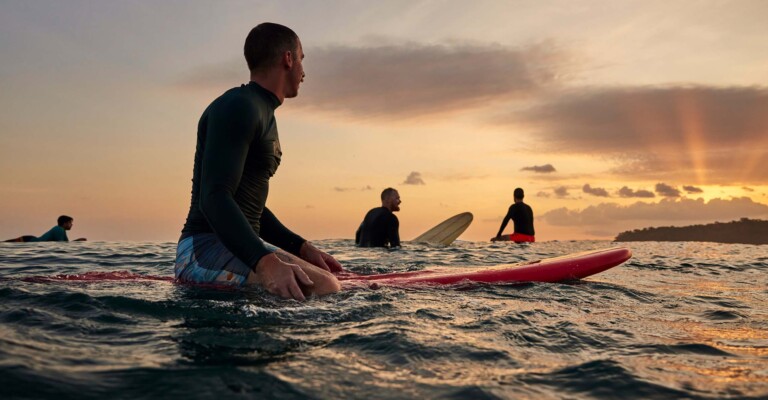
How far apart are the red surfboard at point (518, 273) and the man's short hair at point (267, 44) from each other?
1.79 m

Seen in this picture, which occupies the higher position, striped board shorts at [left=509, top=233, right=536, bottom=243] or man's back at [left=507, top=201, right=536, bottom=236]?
man's back at [left=507, top=201, right=536, bottom=236]

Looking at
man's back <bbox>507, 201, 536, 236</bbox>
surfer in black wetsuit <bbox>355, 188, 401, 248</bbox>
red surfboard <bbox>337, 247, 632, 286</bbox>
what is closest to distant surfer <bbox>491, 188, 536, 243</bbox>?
man's back <bbox>507, 201, 536, 236</bbox>

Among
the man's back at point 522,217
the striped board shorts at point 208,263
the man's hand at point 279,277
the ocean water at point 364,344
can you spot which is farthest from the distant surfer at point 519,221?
the man's hand at point 279,277

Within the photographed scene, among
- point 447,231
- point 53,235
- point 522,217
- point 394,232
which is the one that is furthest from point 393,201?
point 53,235

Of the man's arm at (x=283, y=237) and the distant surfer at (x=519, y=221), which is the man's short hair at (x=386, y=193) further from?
the man's arm at (x=283, y=237)

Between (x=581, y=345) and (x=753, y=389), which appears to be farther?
(x=581, y=345)

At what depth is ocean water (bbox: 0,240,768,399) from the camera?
83.3 inches

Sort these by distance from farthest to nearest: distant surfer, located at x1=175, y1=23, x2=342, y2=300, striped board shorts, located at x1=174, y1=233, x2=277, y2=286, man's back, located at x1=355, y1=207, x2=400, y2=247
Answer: man's back, located at x1=355, y1=207, x2=400, y2=247 < striped board shorts, located at x1=174, y1=233, x2=277, y2=286 < distant surfer, located at x1=175, y1=23, x2=342, y2=300

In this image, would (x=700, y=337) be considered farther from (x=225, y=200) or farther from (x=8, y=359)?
(x=8, y=359)

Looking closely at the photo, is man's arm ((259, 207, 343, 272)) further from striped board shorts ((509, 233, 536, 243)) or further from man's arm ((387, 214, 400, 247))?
striped board shorts ((509, 233, 536, 243))

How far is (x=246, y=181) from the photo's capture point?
13.4ft

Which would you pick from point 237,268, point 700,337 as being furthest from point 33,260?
point 700,337

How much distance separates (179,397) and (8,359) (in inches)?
31.1

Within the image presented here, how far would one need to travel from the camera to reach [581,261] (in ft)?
20.0
